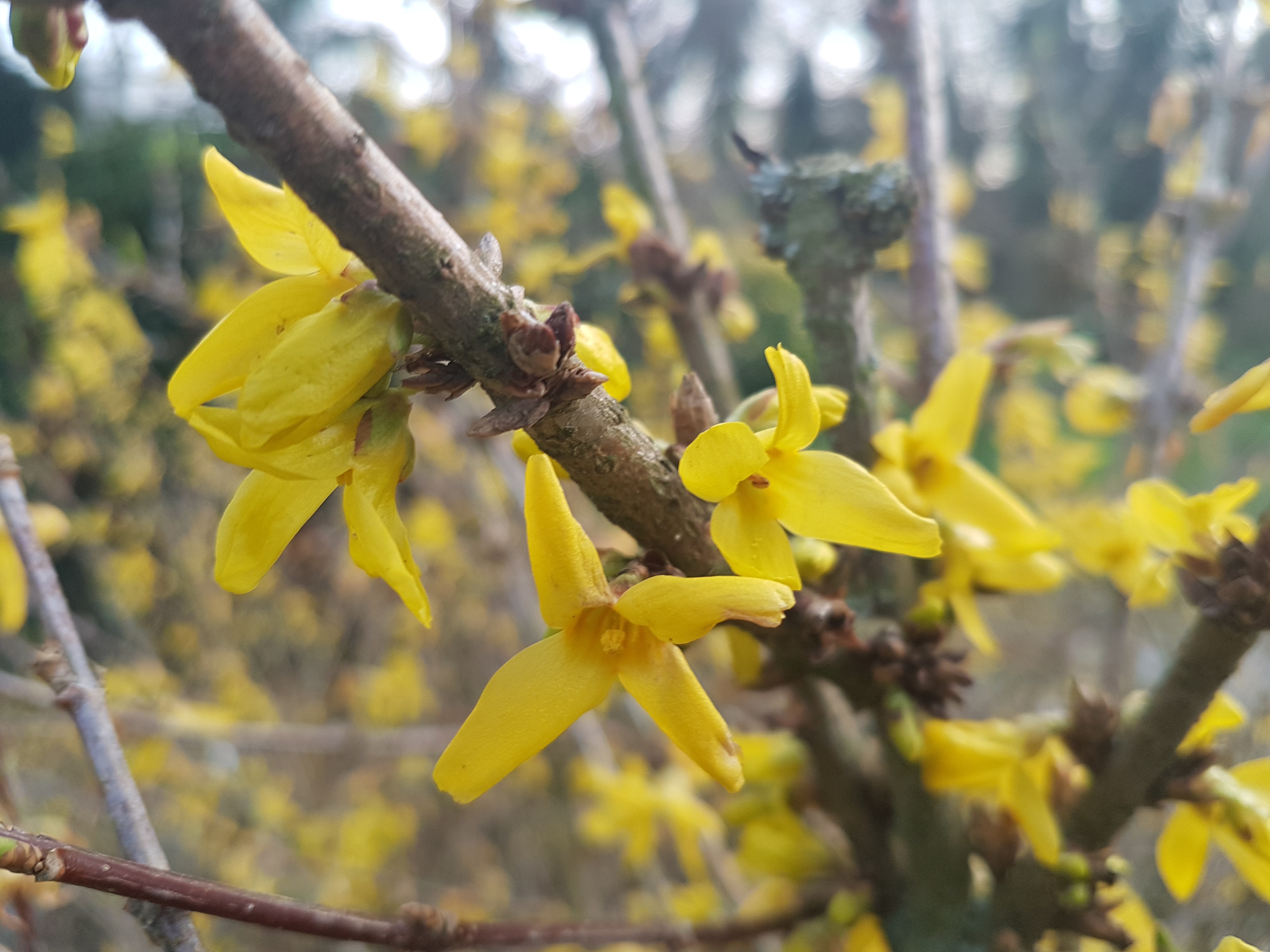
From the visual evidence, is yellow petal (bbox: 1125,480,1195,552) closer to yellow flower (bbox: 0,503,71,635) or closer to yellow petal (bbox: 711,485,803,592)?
yellow petal (bbox: 711,485,803,592)

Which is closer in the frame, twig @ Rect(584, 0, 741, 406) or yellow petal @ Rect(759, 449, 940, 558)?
yellow petal @ Rect(759, 449, 940, 558)

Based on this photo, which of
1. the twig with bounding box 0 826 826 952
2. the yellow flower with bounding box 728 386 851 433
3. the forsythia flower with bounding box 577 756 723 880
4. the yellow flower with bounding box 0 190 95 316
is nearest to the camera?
the twig with bounding box 0 826 826 952

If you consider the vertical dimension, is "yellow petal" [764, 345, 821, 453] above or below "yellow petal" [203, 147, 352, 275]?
below

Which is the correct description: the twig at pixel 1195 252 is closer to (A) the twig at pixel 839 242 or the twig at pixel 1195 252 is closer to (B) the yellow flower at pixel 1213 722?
(B) the yellow flower at pixel 1213 722

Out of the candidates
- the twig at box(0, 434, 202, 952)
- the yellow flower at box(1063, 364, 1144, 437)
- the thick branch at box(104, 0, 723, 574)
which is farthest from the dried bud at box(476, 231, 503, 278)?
the yellow flower at box(1063, 364, 1144, 437)

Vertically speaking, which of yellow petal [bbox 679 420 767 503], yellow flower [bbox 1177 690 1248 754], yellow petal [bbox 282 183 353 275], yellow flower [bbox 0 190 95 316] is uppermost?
yellow flower [bbox 0 190 95 316]

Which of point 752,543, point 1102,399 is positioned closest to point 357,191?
point 752,543
